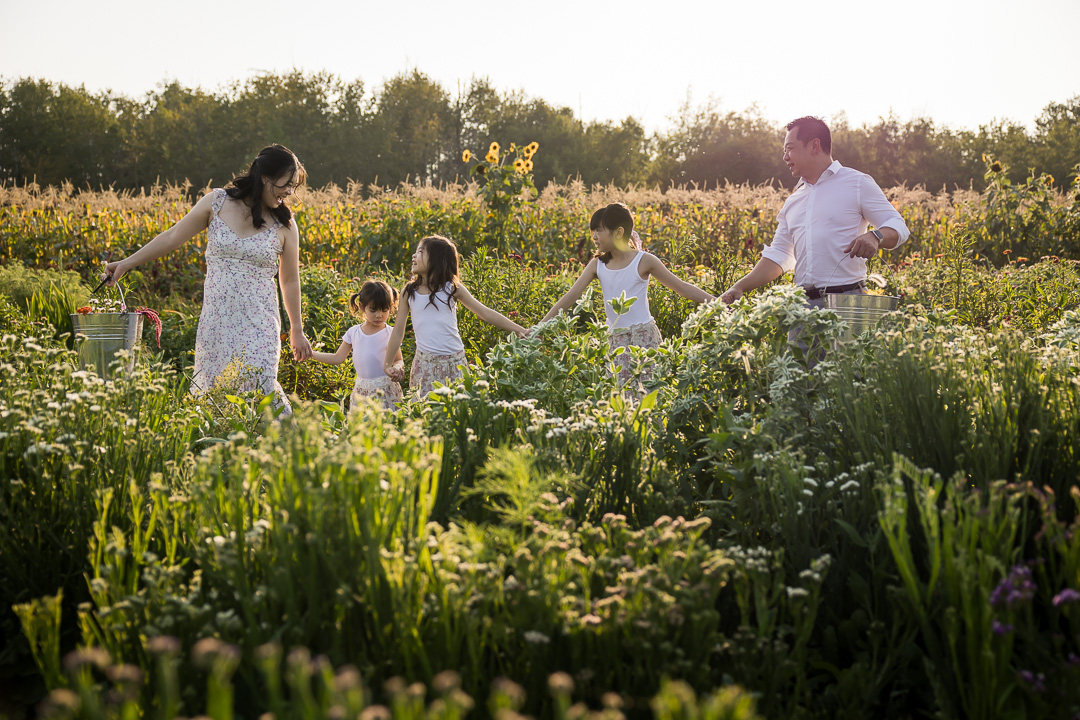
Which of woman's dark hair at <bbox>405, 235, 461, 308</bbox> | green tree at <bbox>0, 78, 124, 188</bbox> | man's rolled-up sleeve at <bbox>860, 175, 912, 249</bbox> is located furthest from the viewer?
green tree at <bbox>0, 78, 124, 188</bbox>

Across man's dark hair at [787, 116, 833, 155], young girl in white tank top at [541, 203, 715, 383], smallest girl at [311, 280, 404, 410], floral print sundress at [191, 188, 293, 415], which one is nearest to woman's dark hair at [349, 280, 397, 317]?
smallest girl at [311, 280, 404, 410]

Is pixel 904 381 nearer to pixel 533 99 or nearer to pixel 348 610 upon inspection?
pixel 348 610

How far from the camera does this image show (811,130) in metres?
4.34

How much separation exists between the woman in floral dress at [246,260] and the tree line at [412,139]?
2961 centimetres

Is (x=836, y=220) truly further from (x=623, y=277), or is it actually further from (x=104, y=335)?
(x=104, y=335)

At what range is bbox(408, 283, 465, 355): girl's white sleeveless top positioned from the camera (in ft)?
16.2

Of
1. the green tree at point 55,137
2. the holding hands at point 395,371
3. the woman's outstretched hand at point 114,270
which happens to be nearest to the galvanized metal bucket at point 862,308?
the holding hands at point 395,371

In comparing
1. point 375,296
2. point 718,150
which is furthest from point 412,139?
point 375,296

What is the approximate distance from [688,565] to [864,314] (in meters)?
2.08

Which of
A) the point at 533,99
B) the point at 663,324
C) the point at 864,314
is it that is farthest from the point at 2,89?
the point at 864,314

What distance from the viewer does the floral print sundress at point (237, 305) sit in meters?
4.16

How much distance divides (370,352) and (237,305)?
3.71ft

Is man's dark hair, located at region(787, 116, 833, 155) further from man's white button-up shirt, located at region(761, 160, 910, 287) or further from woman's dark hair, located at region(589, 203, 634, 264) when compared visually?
woman's dark hair, located at region(589, 203, 634, 264)

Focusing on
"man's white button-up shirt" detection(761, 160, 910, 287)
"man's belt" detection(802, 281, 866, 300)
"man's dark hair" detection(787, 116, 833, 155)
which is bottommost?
"man's belt" detection(802, 281, 866, 300)
